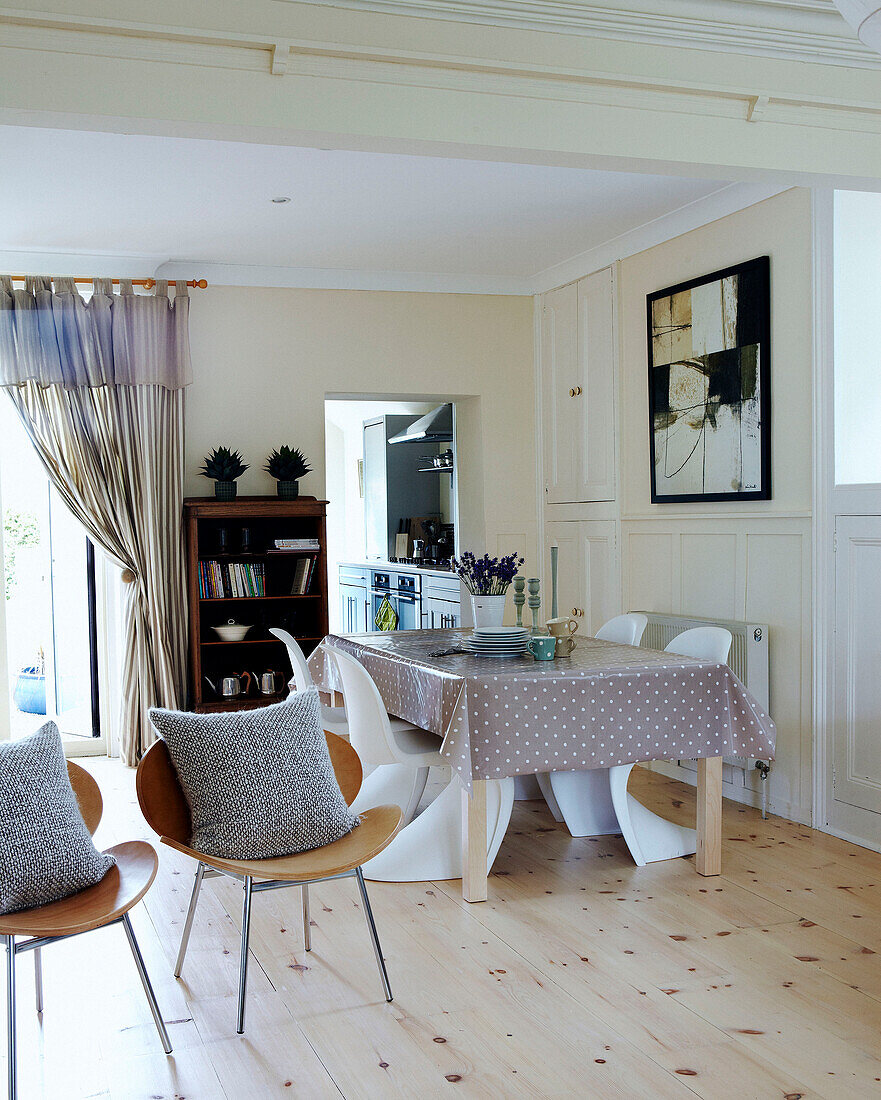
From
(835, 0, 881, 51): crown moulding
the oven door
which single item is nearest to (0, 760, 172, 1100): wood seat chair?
(835, 0, 881, 51): crown moulding

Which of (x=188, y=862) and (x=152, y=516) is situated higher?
(x=152, y=516)

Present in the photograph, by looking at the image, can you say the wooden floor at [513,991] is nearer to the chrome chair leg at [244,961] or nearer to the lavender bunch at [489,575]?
the chrome chair leg at [244,961]

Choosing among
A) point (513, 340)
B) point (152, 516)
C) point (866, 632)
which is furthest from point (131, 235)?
point (866, 632)

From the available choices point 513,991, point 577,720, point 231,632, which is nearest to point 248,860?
point 513,991

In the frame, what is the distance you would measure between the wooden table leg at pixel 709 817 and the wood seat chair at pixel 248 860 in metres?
1.37

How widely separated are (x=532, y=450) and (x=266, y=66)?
14.2ft

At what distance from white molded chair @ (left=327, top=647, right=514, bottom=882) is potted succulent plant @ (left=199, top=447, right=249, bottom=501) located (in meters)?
2.25

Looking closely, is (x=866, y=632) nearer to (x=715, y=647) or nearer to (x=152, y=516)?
(x=715, y=647)

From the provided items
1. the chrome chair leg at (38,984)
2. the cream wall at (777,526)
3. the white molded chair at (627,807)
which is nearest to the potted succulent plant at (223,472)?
the cream wall at (777,526)

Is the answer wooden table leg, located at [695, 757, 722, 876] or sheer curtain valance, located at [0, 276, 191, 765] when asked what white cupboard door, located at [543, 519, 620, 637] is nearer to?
wooden table leg, located at [695, 757, 722, 876]

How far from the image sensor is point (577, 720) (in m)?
3.71

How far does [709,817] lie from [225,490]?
129 inches

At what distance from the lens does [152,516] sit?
19.4ft

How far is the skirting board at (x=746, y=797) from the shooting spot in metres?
4.58
